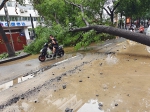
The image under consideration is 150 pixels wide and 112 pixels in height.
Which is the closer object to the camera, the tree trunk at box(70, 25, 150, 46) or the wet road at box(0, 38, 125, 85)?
the wet road at box(0, 38, 125, 85)

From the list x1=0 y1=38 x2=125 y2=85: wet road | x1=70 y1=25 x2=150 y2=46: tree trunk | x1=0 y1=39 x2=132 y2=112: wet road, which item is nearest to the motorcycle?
x1=0 y1=38 x2=125 y2=85: wet road

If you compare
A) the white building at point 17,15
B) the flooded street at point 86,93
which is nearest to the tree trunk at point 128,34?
the flooded street at point 86,93

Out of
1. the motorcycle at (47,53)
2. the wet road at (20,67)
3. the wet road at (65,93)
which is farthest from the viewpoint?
the motorcycle at (47,53)

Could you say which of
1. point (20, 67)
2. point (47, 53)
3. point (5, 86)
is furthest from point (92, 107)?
point (47, 53)

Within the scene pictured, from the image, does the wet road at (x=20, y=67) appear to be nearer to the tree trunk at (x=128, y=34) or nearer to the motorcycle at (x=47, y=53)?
the motorcycle at (x=47, y=53)

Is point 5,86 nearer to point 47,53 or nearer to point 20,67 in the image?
point 20,67

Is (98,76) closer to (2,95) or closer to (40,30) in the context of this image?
(2,95)

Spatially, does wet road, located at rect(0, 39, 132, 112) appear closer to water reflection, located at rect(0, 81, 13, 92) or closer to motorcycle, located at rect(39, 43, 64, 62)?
water reflection, located at rect(0, 81, 13, 92)

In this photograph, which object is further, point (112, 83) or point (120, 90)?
point (112, 83)

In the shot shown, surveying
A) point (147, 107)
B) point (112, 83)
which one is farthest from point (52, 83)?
point (147, 107)

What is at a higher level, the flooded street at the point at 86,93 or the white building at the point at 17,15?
the white building at the point at 17,15

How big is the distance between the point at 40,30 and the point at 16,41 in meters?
4.48

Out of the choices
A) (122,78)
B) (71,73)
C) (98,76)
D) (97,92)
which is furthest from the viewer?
(71,73)

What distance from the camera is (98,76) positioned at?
525 centimetres
